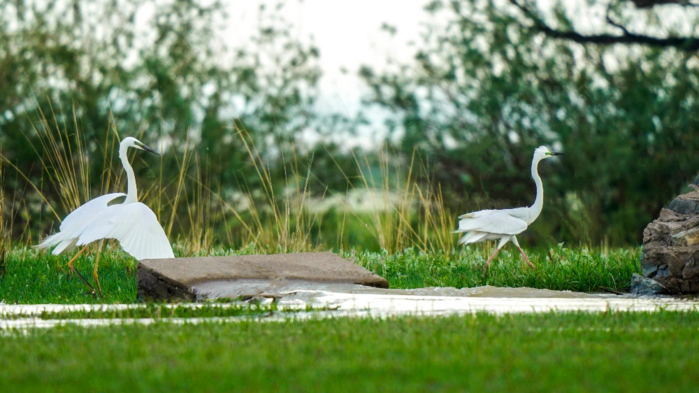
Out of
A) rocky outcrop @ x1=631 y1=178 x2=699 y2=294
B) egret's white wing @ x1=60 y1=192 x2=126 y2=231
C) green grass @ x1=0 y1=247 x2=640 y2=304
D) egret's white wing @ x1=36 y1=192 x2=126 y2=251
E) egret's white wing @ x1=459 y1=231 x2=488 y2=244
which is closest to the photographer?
rocky outcrop @ x1=631 y1=178 x2=699 y2=294

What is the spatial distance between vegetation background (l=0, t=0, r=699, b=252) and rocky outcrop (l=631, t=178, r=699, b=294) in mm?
5959

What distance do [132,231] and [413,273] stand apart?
8.91 ft

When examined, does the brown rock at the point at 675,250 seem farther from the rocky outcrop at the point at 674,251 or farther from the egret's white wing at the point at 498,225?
the egret's white wing at the point at 498,225

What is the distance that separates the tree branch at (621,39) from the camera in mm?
13070

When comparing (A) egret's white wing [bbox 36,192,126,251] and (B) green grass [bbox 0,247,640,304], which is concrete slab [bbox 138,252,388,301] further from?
(A) egret's white wing [bbox 36,192,126,251]

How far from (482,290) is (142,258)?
9.11 ft

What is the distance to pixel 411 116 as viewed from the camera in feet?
46.3

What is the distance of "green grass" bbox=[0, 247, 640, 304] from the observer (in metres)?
6.97

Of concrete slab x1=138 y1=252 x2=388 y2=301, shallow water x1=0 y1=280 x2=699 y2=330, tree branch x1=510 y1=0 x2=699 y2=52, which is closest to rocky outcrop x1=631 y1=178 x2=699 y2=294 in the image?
shallow water x1=0 y1=280 x2=699 y2=330

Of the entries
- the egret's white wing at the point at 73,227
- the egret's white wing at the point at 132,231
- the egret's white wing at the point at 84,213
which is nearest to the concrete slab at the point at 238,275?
the egret's white wing at the point at 132,231

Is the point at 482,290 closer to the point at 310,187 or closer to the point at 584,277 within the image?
the point at 584,277

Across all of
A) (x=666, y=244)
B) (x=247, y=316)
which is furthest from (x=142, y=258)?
(x=666, y=244)

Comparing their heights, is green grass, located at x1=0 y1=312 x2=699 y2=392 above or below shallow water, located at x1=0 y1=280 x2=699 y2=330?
below

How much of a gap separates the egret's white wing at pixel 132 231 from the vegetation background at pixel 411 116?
6.03 metres
